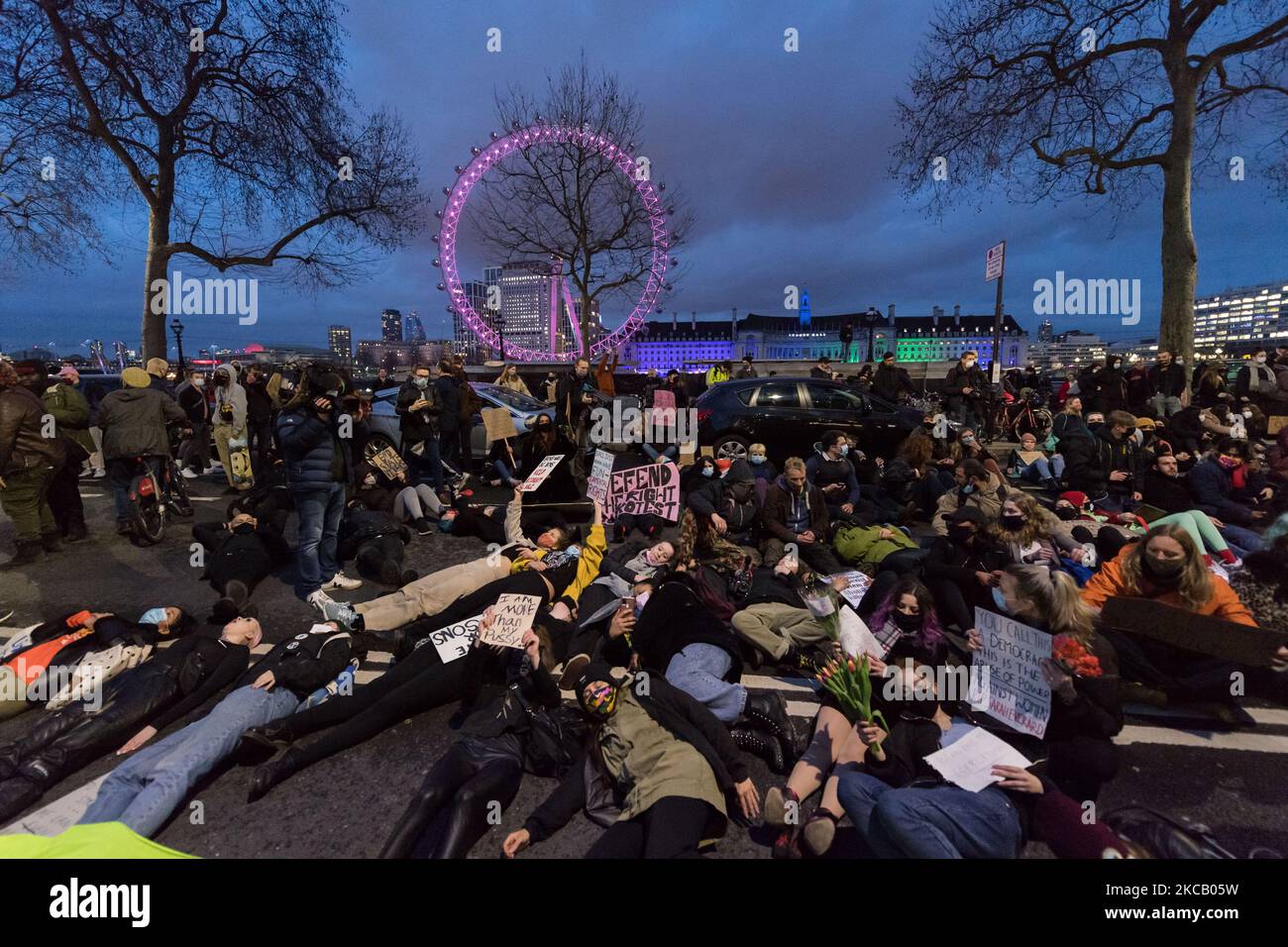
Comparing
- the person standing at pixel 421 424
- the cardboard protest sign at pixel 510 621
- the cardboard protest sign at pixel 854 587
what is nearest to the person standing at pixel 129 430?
the person standing at pixel 421 424

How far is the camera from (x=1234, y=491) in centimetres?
667

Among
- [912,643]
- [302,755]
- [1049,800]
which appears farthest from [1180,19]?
[302,755]

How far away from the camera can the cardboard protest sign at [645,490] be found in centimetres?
661

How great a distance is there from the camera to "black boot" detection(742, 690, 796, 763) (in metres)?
3.12

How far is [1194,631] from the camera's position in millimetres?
3350

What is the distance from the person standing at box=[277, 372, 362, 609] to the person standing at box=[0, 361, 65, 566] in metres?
3.37

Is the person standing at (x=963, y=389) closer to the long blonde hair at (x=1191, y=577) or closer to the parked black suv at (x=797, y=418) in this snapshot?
the parked black suv at (x=797, y=418)

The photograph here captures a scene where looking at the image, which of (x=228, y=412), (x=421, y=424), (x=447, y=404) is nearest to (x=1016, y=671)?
(x=421, y=424)

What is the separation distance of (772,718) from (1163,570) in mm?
2715

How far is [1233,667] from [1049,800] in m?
2.13

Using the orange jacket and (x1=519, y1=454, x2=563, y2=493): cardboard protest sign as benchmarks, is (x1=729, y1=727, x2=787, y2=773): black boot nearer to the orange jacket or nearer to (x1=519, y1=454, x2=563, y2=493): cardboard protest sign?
the orange jacket

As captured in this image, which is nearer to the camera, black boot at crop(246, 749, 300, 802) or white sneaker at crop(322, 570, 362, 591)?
black boot at crop(246, 749, 300, 802)

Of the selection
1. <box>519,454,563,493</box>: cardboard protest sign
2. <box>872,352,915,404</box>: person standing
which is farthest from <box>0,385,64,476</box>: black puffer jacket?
<box>872,352,915,404</box>: person standing
